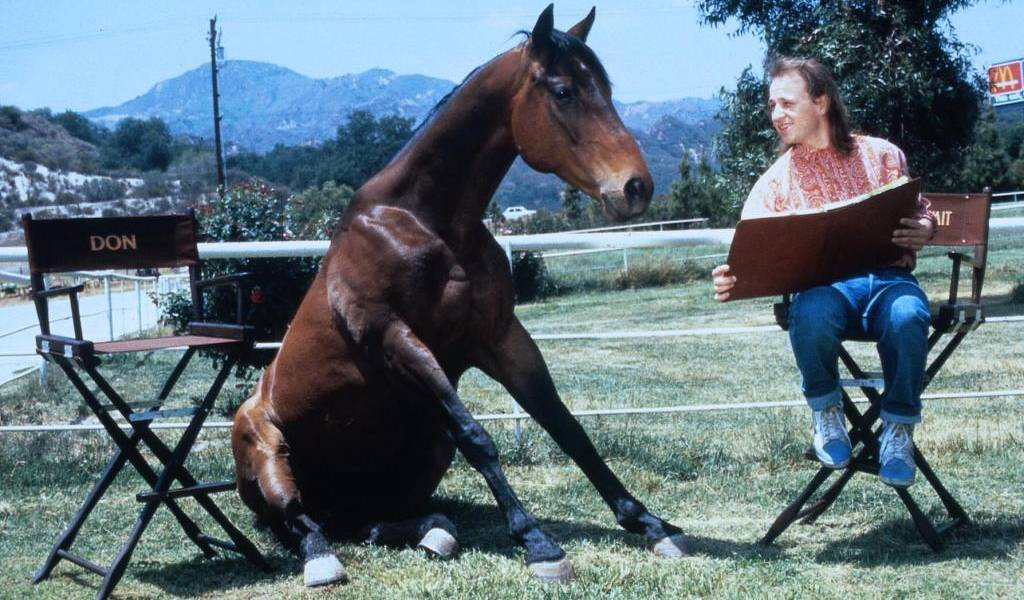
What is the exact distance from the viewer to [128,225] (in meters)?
4.20

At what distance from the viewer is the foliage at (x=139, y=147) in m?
98.8

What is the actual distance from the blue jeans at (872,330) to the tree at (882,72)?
45.0 ft

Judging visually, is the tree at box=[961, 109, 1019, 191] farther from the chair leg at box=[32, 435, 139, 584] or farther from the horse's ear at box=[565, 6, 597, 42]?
the chair leg at box=[32, 435, 139, 584]

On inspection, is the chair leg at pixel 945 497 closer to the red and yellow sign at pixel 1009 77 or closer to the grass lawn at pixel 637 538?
the grass lawn at pixel 637 538

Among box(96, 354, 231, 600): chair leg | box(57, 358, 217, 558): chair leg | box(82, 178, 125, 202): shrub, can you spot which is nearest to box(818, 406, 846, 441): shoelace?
box(96, 354, 231, 600): chair leg

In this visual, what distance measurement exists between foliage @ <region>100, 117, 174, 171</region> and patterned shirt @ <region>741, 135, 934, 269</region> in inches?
3917

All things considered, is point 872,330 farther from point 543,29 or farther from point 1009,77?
point 1009,77

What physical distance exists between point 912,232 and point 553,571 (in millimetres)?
1540

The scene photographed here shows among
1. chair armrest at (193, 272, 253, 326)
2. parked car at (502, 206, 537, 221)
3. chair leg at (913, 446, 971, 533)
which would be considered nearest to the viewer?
chair leg at (913, 446, 971, 533)

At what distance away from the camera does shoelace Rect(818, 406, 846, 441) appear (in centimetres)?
331

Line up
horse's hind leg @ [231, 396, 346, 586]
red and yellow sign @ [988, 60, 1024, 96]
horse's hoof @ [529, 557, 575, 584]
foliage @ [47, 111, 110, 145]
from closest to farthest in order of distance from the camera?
horse's hoof @ [529, 557, 575, 584] < horse's hind leg @ [231, 396, 346, 586] < red and yellow sign @ [988, 60, 1024, 96] < foliage @ [47, 111, 110, 145]

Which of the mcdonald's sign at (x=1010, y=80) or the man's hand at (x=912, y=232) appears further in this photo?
the mcdonald's sign at (x=1010, y=80)

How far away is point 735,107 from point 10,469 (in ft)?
50.5

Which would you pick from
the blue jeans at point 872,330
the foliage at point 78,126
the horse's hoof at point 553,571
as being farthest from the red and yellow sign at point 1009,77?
the foliage at point 78,126
